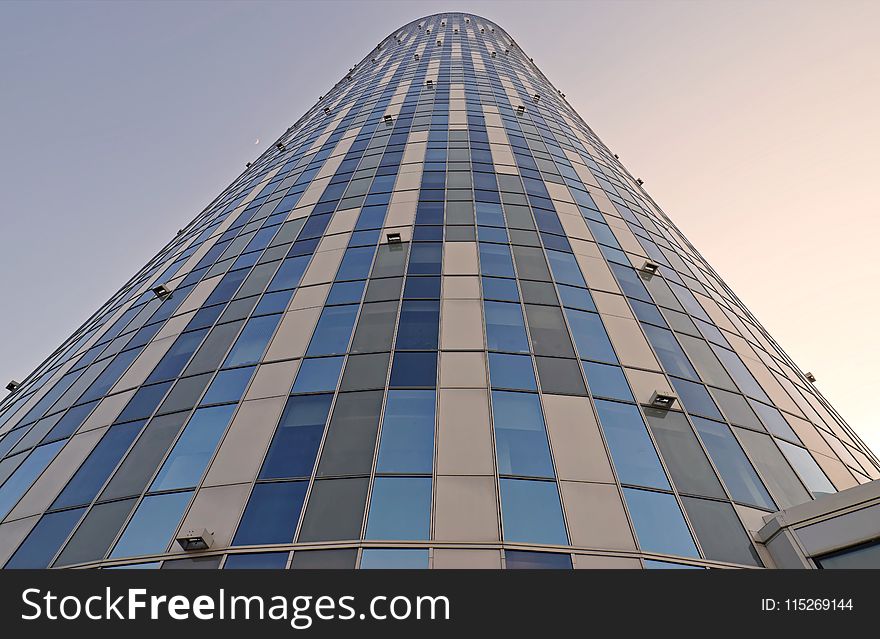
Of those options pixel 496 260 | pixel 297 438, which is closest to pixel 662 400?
pixel 496 260

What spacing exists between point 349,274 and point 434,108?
70.4 feet

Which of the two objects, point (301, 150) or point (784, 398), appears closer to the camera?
point (784, 398)

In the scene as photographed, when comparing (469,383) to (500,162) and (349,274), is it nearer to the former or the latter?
(349,274)

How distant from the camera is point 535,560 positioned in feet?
41.2

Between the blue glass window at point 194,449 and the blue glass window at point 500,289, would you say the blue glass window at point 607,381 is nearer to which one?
the blue glass window at point 500,289

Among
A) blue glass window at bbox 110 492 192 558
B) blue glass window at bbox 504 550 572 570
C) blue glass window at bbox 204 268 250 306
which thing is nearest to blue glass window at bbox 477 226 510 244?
blue glass window at bbox 204 268 250 306

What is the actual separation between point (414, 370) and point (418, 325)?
7.32ft

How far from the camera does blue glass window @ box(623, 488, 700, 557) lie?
13086mm

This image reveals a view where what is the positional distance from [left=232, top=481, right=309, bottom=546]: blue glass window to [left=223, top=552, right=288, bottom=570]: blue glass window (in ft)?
0.96

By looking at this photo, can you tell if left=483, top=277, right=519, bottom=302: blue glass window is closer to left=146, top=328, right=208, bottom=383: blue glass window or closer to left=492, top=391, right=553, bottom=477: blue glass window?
left=492, top=391, right=553, bottom=477: blue glass window

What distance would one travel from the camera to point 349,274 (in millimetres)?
22922

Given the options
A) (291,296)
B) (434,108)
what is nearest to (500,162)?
(434,108)

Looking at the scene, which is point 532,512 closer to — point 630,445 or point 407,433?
point 630,445

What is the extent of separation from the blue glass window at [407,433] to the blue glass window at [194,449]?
490 cm
